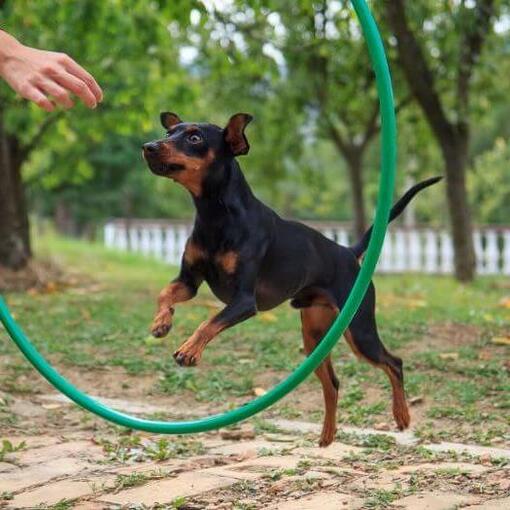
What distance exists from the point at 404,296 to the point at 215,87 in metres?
7.90

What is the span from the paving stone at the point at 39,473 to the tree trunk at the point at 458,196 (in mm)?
10639

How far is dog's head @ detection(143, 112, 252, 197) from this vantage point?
391cm

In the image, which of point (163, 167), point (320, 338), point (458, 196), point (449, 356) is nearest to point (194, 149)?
point (163, 167)

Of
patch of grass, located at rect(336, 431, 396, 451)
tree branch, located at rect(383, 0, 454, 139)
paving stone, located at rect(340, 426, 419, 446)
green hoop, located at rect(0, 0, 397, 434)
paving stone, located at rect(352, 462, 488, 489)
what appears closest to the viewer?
green hoop, located at rect(0, 0, 397, 434)

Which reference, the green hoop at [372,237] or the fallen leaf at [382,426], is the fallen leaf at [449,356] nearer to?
the fallen leaf at [382,426]

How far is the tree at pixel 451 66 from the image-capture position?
13.2m

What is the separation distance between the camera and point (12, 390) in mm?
7289

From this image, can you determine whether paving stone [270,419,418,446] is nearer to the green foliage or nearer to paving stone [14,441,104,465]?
paving stone [14,441,104,465]

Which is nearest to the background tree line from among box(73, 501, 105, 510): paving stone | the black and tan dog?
the black and tan dog

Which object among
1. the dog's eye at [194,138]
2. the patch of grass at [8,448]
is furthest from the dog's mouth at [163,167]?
the patch of grass at [8,448]

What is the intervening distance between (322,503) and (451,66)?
13203mm

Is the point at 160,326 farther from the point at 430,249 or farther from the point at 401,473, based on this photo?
the point at 430,249

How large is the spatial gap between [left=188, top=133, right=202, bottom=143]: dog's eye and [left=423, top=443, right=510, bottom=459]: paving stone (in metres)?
2.50

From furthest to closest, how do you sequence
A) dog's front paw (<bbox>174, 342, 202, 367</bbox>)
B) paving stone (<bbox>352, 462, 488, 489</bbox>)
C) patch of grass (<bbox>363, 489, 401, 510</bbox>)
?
paving stone (<bbox>352, 462, 488, 489</bbox>), patch of grass (<bbox>363, 489, 401, 510</bbox>), dog's front paw (<bbox>174, 342, 202, 367</bbox>)
